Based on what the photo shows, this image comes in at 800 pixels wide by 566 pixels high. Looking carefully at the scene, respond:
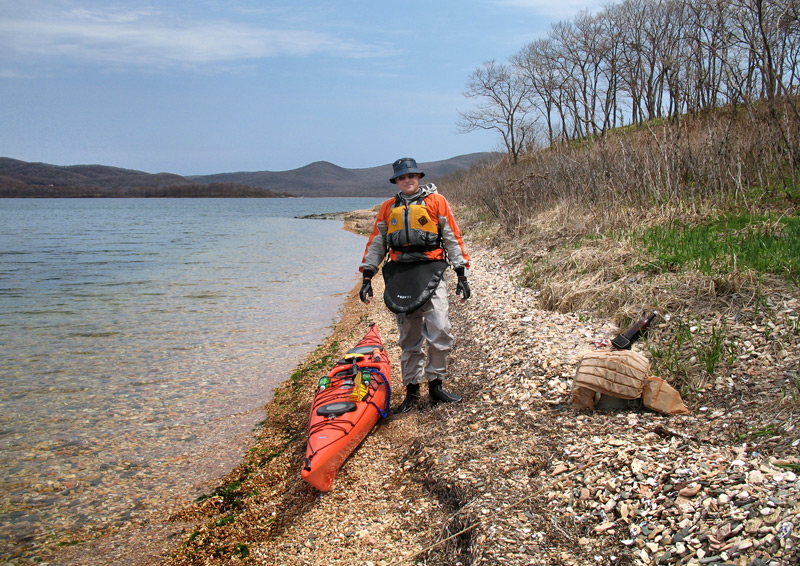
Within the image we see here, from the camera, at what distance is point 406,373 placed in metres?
5.47

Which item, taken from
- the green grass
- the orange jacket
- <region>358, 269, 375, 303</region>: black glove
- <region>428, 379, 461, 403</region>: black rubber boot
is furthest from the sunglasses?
the green grass

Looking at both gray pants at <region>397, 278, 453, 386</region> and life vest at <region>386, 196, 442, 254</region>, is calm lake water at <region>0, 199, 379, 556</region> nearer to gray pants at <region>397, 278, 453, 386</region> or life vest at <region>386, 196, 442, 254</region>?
gray pants at <region>397, 278, 453, 386</region>

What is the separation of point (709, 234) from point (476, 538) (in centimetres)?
615

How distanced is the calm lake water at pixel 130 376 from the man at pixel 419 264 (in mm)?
2298

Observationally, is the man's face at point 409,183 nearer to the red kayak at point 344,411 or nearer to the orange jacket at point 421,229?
the orange jacket at point 421,229

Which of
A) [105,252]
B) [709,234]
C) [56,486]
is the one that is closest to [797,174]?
[709,234]

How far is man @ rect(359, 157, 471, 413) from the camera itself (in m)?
5.07

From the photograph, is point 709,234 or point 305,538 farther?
point 709,234

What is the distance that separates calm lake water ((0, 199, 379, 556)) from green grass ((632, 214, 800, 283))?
5654 mm

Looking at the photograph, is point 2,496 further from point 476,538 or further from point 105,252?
point 105,252

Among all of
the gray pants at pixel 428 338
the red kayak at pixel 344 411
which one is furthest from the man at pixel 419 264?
the red kayak at pixel 344 411

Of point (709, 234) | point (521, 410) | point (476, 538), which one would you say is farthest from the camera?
point (709, 234)

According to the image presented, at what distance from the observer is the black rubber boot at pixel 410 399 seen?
5.47 meters

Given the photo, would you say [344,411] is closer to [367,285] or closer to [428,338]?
[428,338]
